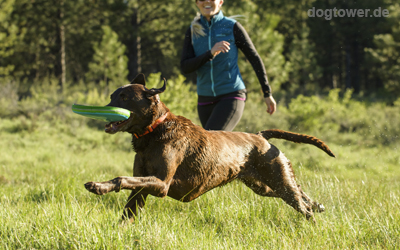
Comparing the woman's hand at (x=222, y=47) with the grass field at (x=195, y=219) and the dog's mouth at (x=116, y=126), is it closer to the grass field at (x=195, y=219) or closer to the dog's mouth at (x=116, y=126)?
the dog's mouth at (x=116, y=126)

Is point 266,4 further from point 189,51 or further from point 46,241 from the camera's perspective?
point 46,241

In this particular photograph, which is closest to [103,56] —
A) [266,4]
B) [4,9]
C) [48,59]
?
[4,9]

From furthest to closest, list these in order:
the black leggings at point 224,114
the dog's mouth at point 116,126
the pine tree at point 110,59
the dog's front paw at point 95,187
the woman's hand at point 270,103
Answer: the pine tree at point 110,59 < the woman's hand at point 270,103 < the black leggings at point 224,114 < the dog's mouth at point 116,126 < the dog's front paw at point 95,187

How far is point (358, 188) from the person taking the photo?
4.66 meters

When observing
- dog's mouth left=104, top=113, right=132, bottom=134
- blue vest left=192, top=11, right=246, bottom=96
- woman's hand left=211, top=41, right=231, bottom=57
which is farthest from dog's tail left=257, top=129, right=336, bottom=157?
dog's mouth left=104, top=113, right=132, bottom=134

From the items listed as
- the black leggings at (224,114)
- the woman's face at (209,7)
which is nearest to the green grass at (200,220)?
the black leggings at (224,114)

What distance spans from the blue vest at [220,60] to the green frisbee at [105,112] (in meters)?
1.43

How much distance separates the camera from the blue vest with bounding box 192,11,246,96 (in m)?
3.75

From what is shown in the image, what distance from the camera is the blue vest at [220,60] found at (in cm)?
375

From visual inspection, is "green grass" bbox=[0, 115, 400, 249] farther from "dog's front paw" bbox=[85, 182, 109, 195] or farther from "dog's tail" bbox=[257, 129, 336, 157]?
"dog's tail" bbox=[257, 129, 336, 157]

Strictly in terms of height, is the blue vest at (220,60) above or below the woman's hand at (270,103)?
above

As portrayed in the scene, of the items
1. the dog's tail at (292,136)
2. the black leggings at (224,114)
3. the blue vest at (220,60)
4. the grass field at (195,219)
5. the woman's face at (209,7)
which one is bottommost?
the grass field at (195,219)

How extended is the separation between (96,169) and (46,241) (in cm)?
364

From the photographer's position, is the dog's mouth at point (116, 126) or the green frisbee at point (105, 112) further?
the dog's mouth at point (116, 126)
